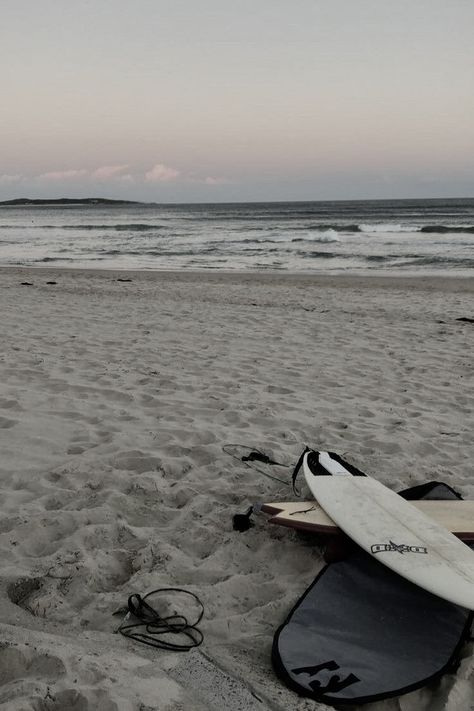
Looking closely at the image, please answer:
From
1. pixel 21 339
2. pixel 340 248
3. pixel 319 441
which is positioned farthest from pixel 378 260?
pixel 319 441

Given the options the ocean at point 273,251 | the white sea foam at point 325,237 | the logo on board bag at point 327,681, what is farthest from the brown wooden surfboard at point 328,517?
the white sea foam at point 325,237

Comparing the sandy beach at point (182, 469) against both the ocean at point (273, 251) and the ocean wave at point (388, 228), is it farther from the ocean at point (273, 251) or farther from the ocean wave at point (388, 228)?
the ocean wave at point (388, 228)

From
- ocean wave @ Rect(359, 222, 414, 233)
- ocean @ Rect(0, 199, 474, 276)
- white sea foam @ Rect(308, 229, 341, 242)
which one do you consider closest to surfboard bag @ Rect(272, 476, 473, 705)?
ocean @ Rect(0, 199, 474, 276)

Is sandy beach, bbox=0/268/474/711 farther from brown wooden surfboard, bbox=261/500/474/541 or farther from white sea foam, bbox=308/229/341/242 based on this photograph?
white sea foam, bbox=308/229/341/242

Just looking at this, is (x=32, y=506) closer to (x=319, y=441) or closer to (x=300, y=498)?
(x=300, y=498)

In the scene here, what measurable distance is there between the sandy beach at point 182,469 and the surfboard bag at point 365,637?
6 cm

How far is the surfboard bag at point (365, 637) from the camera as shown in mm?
2080

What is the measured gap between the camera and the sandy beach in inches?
81.5

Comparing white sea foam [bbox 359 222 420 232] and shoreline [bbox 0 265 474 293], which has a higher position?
white sea foam [bbox 359 222 420 232]

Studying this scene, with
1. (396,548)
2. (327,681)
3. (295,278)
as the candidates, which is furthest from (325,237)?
(327,681)

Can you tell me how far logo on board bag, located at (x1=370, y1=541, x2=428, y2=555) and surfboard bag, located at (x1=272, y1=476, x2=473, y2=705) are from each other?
4.4 inches

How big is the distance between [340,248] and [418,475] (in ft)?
79.3

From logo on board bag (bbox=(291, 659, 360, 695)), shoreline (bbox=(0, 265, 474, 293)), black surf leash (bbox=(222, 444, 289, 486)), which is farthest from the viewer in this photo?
shoreline (bbox=(0, 265, 474, 293))

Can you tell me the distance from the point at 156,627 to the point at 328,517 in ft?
3.70
